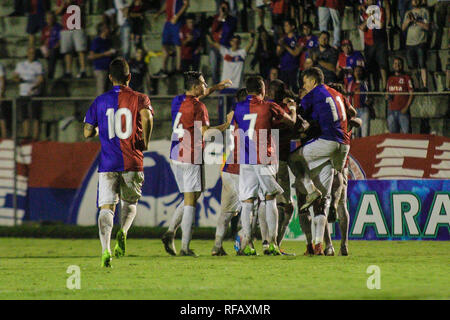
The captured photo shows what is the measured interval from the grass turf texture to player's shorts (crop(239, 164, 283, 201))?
823mm

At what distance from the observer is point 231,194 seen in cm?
1248

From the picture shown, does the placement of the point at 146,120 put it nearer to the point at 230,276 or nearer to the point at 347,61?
the point at 230,276

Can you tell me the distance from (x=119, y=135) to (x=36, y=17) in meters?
12.7

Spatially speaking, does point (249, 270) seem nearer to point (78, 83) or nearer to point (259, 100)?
point (259, 100)

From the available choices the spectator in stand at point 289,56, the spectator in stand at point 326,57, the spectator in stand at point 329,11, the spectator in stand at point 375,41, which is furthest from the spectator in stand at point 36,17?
the spectator in stand at point 375,41

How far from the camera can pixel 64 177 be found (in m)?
17.2

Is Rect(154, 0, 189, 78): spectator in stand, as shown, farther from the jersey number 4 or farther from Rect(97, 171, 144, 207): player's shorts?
Rect(97, 171, 144, 207): player's shorts

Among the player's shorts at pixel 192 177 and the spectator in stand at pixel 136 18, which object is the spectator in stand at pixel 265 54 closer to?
the spectator in stand at pixel 136 18

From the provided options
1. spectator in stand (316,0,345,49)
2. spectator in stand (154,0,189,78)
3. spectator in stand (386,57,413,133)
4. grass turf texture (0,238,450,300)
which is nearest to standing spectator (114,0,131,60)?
spectator in stand (154,0,189,78)

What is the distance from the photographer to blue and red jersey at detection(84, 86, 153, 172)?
10.8 m

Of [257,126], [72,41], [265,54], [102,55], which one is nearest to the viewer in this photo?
[257,126]

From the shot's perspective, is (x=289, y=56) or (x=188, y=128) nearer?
(x=188, y=128)

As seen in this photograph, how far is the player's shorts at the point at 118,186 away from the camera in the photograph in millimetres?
10680

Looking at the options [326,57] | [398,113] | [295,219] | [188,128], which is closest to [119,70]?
[188,128]
